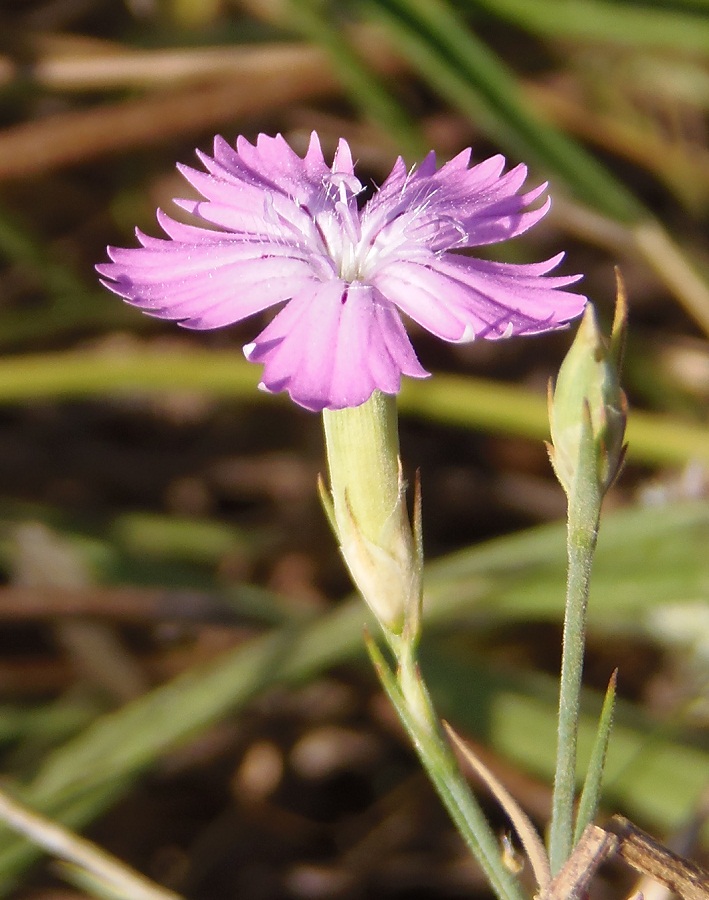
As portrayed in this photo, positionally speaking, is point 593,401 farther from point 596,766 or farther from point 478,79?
point 478,79

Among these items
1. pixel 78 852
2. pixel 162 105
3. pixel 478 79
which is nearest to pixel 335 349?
pixel 78 852

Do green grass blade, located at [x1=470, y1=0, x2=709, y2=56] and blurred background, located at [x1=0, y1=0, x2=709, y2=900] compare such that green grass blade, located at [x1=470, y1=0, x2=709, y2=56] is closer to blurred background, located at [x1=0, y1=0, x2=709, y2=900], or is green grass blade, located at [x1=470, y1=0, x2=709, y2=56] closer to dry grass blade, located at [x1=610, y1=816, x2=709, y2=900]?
blurred background, located at [x1=0, y1=0, x2=709, y2=900]

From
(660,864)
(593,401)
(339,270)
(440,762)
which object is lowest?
(660,864)

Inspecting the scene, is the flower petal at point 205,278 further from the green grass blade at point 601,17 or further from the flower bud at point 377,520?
the green grass blade at point 601,17

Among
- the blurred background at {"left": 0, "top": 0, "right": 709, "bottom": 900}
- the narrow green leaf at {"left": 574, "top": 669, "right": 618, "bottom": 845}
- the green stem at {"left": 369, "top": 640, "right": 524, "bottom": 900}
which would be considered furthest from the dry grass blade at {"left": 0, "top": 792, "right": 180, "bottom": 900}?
the narrow green leaf at {"left": 574, "top": 669, "right": 618, "bottom": 845}

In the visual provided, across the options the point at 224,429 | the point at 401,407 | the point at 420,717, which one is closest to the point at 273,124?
the point at 224,429

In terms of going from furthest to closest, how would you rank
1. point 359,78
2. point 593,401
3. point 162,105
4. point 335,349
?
point 162,105 < point 359,78 < point 335,349 < point 593,401
